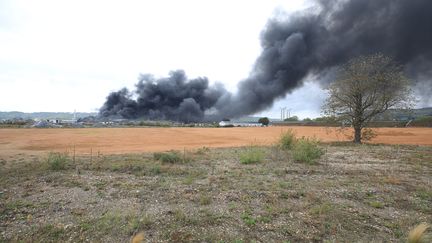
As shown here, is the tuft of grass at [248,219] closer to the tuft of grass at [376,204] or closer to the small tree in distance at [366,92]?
the tuft of grass at [376,204]

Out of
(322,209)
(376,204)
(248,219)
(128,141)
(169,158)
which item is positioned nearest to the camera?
(248,219)

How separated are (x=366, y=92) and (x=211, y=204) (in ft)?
72.7

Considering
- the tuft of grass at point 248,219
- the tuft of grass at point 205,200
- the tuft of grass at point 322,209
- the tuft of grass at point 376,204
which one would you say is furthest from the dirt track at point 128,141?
the tuft of grass at point 376,204

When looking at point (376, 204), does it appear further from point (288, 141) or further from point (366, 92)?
point (366, 92)

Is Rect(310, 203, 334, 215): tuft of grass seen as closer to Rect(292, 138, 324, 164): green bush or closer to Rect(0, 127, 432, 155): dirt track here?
Rect(292, 138, 324, 164): green bush

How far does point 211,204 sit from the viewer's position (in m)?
6.75

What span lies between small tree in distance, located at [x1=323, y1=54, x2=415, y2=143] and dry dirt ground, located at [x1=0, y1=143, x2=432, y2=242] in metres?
13.1

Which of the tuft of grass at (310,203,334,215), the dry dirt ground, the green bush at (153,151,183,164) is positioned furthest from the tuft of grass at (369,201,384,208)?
the green bush at (153,151,183,164)

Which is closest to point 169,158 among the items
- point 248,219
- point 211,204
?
point 211,204

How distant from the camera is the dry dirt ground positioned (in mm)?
5168

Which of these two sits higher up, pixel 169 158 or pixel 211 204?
pixel 169 158

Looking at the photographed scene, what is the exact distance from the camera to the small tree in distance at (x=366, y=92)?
22.0 m

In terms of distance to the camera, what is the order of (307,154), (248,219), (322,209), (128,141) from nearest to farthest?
(248,219) → (322,209) → (307,154) → (128,141)

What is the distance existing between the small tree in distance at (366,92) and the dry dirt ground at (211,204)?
1313 centimetres
